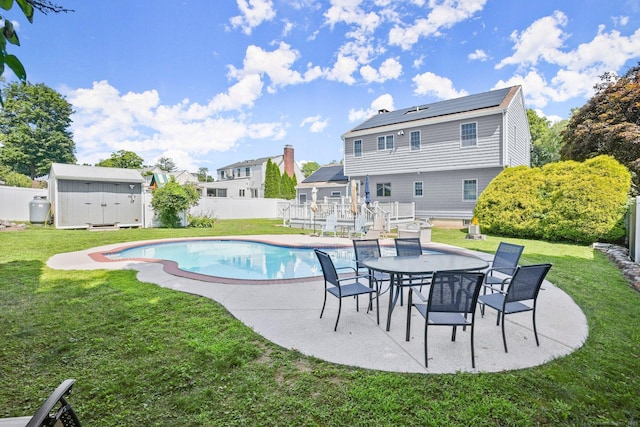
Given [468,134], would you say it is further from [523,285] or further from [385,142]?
[523,285]

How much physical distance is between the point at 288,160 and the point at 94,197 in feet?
75.1

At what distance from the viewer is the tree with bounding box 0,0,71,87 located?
129 centimetres

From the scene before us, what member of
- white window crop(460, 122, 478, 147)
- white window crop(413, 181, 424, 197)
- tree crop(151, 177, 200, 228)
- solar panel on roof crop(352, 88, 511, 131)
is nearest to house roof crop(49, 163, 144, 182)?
tree crop(151, 177, 200, 228)

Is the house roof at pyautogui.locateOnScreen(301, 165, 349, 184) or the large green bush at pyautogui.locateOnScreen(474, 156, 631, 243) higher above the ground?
the house roof at pyautogui.locateOnScreen(301, 165, 349, 184)

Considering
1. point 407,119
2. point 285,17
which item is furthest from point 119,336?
point 407,119

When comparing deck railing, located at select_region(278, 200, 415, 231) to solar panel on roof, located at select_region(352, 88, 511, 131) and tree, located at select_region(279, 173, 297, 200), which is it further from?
tree, located at select_region(279, 173, 297, 200)

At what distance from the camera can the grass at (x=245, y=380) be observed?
2443 mm

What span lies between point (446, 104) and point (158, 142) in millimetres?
41522

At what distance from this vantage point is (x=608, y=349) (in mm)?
3467

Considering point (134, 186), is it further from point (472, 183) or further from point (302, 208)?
point (472, 183)

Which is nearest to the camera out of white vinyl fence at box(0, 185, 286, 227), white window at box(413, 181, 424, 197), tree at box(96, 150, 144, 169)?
white vinyl fence at box(0, 185, 286, 227)

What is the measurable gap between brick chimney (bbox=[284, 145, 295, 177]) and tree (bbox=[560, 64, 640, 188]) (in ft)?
84.6

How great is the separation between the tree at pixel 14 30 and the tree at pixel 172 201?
16.9 metres

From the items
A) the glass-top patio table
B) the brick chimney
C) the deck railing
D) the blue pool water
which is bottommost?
the blue pool water
